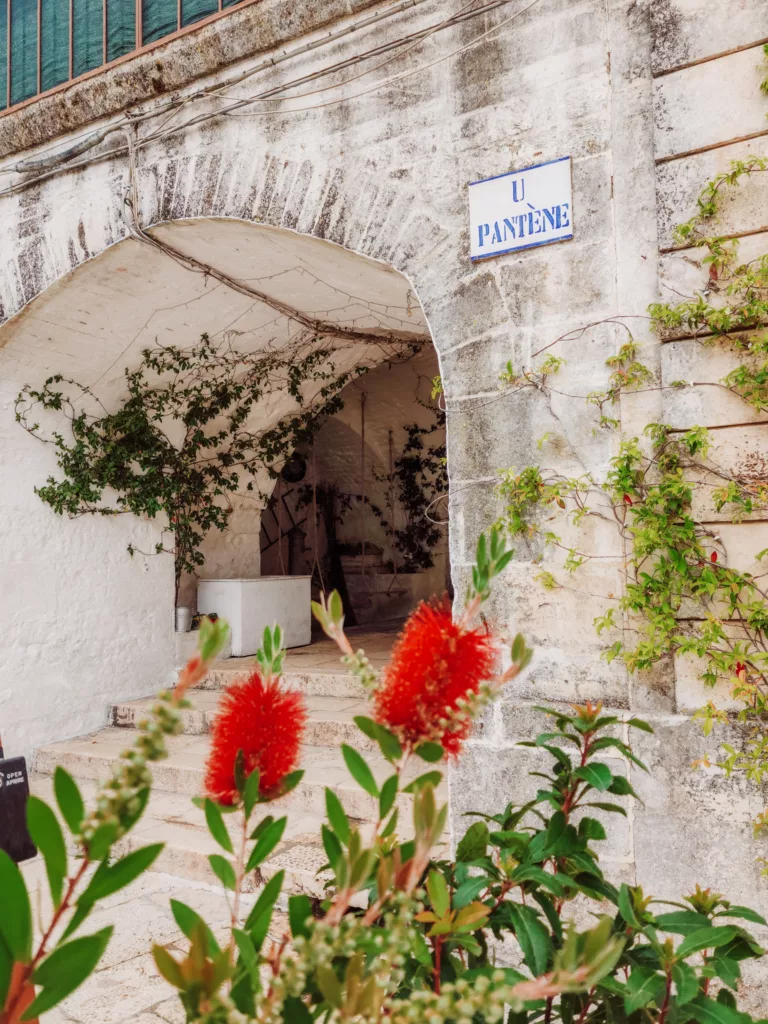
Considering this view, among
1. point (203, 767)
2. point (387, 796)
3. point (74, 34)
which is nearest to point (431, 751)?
point (387, 796)

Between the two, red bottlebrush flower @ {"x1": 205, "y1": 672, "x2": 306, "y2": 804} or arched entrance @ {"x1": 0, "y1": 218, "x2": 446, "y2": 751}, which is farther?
arched entrance @ {"x1": 0, "y1": 218, "x2": 446, "y2": 751}

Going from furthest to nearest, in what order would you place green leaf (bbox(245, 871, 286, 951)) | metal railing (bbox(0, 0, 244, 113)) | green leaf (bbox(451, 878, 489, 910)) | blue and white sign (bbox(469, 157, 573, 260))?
1. metal railing (bbox(0, 0, 244, 113))
2. blue and white sign (bbox(469, 157, 573, 260))
3. green leaf (bbox(451, 878, 489, 910))
4. green leaf (bbox(245, 871, 286, 951))

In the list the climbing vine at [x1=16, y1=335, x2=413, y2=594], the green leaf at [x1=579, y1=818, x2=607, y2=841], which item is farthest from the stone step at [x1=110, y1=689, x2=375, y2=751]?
the green leaf at [x1=579, y1=818, x2=607, y2=841]

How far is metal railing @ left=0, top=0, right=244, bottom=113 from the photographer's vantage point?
360cm

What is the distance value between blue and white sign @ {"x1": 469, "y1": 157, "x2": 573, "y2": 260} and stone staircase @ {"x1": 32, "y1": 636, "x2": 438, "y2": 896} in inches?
67.3

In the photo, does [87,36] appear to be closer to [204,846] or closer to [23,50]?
[23,50]

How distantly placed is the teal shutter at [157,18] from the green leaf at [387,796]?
154 inches

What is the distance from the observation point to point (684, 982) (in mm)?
878

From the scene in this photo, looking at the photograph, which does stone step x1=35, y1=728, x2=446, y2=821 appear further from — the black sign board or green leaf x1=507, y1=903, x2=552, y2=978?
green leaf x1=507, y1=903, x2=552, y2=978

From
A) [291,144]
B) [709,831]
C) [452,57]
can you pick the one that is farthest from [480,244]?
[709,831]

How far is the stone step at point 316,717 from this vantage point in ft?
13.2

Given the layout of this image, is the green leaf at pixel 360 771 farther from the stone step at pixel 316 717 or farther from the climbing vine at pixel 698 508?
the stone step at pixel 316 717

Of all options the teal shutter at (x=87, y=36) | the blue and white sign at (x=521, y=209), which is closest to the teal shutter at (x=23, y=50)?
the teal shutter at (x=87, y=36)

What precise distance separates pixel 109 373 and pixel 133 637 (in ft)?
5.49
